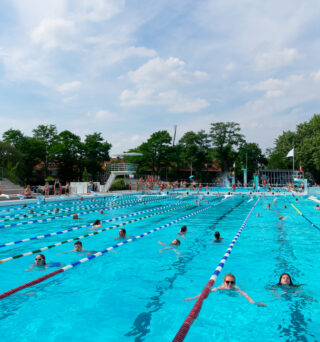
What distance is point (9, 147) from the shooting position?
36969 mm

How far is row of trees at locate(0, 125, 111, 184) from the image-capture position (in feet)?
136

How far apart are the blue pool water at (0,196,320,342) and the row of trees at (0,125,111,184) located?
32857 mm

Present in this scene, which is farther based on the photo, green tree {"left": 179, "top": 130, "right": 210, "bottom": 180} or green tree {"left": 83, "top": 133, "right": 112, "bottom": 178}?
green tree {"left": 179, "top": 130, "right": 210, "bottom": 180}

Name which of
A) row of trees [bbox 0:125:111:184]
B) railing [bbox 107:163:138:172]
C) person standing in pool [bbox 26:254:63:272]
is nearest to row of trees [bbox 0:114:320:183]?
row of trees [bbox 0:125:111:184]

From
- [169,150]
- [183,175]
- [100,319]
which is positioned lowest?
[100,319]

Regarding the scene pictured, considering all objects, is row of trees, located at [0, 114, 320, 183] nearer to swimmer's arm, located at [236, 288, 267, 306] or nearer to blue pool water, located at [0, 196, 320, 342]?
blue pool water, located at [0, 196, 320, 342]

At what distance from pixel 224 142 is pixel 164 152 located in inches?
482

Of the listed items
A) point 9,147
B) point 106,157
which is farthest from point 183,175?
point 9,147

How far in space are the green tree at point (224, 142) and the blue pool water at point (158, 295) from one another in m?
44.0

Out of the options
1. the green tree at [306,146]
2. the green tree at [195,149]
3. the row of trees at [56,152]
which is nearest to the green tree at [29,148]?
the row of trees at [56,152]

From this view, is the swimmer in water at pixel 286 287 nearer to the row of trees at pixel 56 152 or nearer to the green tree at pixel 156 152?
the row of trees at pixel 56 152

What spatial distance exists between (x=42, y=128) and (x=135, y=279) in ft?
138

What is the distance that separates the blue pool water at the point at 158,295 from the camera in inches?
176

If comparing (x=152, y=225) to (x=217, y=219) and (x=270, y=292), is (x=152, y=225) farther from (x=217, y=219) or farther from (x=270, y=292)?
(x=270, y=292)
